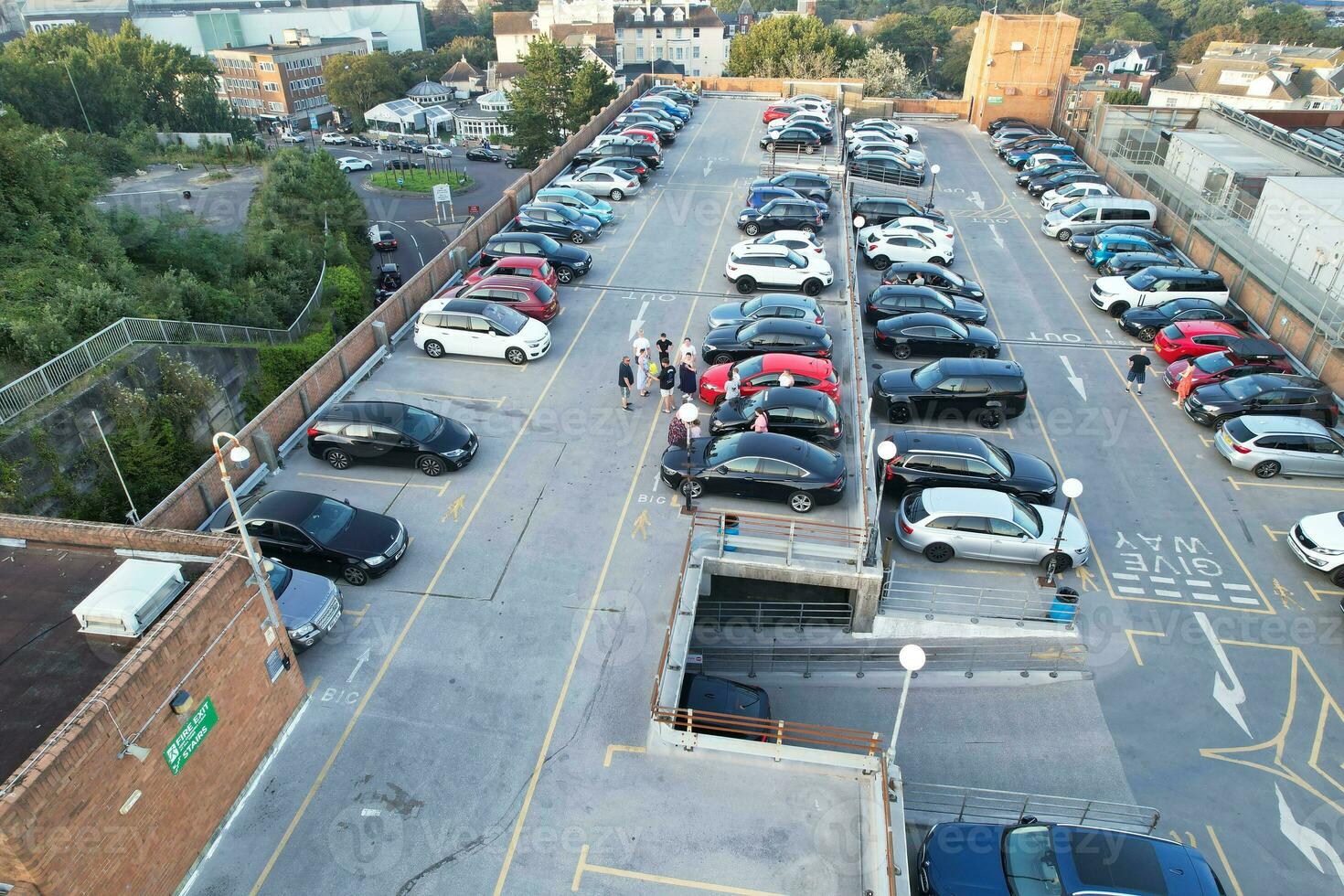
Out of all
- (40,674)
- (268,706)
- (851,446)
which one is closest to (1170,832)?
(851,446)

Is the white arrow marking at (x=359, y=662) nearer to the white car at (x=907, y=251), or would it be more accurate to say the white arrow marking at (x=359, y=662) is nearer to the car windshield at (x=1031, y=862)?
the car windshield at (x=1031, y=862)

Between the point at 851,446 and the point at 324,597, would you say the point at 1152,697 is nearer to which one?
the point at 851,446

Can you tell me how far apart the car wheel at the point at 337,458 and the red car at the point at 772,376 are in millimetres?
8217

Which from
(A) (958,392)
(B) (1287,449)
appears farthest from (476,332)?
(B) (1287,449)

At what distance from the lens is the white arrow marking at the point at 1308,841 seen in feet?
39.4

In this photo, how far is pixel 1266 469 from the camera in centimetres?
1909

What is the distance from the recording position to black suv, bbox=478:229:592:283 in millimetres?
26359

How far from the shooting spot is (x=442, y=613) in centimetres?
1373

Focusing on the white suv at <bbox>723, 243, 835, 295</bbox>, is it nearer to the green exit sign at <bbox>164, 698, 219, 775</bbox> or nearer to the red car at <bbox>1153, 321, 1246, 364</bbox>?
the red car at <bbox>1153, 321, 1246, 364</bbox>

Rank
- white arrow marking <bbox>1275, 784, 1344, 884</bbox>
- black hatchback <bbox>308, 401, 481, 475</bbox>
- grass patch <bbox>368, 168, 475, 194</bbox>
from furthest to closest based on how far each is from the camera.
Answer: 1. grass patch <bbox>368, 168, 475, 194</bbox>
2. black hatchback <bbox>308, 401, 481, 475</bbox>
3. white arrow marking <bbox>1275, 784, 1344, 884</bbox>

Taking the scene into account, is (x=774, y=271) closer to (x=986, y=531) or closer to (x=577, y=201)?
(x=577, y=201)

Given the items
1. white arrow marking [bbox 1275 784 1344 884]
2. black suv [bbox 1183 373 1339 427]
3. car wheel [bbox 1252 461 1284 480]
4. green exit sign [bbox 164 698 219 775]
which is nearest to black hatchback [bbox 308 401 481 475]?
green exit sign [bbox 164 698 219 775]

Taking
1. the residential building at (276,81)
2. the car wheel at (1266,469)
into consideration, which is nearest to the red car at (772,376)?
the car wheel at (1266,469)

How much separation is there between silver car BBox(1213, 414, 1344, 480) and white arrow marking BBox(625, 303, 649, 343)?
15.4 metres
